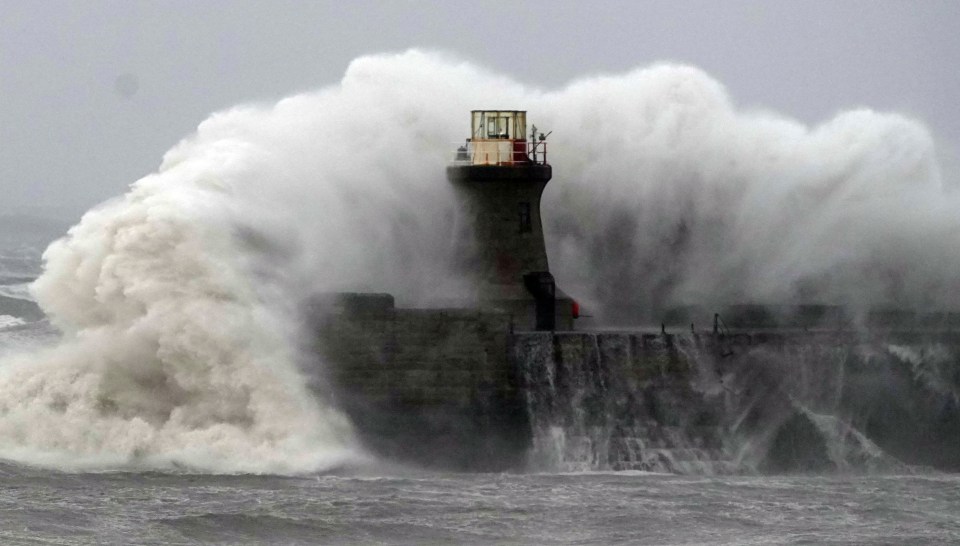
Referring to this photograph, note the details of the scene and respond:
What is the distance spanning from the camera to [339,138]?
87.0 ft

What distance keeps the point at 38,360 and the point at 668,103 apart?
9590 millimetres

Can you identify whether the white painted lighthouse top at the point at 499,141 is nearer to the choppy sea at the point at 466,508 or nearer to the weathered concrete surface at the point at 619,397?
the weathered concrete surface at the point at 619,397

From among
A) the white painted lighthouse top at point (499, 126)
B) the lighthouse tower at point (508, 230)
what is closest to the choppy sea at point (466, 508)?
the lighthouse tower at point (508, 230)

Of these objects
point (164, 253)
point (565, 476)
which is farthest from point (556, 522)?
point (164, 253)

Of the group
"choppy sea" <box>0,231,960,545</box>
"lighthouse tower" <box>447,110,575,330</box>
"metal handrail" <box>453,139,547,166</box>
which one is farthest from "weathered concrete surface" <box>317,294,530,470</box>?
"metal handrail" <box>453,139,547,166</box>

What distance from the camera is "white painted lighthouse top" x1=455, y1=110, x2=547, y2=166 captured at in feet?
83.4

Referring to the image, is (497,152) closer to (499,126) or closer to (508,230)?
(499,126)

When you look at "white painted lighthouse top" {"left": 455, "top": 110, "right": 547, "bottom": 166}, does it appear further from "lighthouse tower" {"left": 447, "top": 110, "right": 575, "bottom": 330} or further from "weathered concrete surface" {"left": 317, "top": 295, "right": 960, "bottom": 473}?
"weathered concrete surface" {"left": 317, "top": 295, "right": 960, "bottom": 473}

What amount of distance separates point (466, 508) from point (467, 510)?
0.11m

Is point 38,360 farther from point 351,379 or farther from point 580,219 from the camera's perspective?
point 580,219

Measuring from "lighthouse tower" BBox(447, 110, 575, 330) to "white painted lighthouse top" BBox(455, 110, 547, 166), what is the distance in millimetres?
13

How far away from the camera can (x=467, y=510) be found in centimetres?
2073

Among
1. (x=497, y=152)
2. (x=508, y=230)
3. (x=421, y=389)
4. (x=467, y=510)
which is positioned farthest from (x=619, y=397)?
(x=467, y=510)

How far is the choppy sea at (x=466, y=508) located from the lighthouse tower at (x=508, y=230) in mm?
2534
